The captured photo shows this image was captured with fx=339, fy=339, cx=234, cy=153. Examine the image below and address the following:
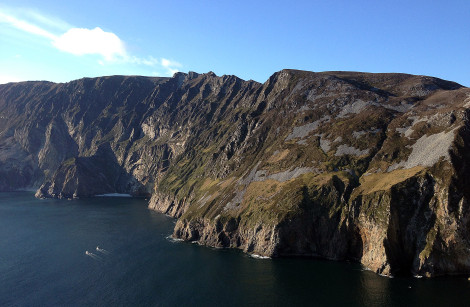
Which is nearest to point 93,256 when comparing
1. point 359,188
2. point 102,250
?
point 102,250

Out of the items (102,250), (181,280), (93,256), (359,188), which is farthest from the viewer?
(102,250)

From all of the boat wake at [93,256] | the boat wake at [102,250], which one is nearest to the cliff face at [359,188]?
the boat wake at [102,250]

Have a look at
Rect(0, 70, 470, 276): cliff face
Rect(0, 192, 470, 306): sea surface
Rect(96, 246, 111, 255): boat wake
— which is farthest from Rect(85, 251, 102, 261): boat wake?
Rect(0, 70, 470, 276): cliff face

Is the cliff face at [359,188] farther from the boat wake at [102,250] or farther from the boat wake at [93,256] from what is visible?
the boat wake at [93,256]

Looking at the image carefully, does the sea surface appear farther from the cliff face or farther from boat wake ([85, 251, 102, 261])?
the cliff face

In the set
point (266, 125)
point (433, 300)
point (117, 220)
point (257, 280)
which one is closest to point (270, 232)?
point (257, 280)

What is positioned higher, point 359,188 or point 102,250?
point 359,188

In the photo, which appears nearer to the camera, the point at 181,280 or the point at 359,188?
the point at 181,280

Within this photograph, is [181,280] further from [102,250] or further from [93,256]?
[102,250]

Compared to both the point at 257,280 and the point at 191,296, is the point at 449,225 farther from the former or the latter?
the point at 191,296
